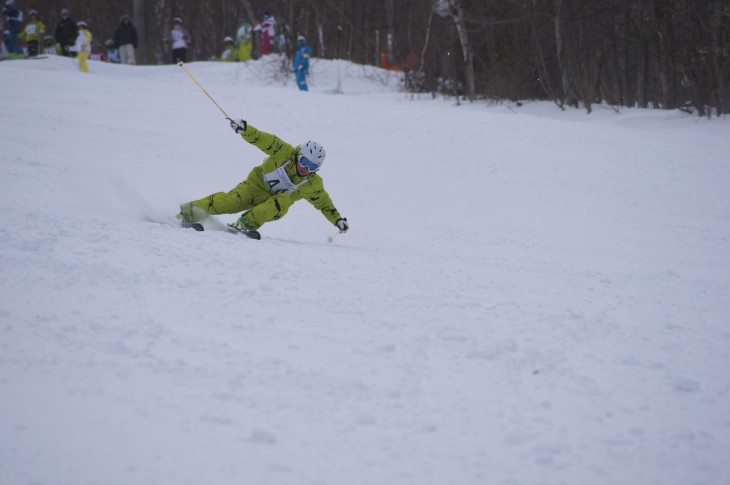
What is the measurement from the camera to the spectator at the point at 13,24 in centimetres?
1955

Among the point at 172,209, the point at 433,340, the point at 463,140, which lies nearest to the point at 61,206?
the point at 172,209

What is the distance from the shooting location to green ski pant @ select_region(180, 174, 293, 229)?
6.65m

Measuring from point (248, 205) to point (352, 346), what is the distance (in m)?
3.80

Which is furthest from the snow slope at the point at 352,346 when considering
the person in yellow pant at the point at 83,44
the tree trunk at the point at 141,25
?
the tree trunk at the point at 141,25

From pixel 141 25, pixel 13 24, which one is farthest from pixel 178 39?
pixel 141 25

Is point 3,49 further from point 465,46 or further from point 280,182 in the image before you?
point 280,182

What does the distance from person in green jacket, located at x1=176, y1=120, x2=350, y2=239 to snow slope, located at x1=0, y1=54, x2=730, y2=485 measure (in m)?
0.53

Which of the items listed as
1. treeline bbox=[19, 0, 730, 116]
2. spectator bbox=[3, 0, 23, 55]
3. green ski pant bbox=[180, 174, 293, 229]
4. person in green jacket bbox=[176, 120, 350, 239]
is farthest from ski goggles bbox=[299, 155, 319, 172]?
spectator bbox=[3, 0, 23, 55]

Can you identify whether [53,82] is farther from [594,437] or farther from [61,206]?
[594,437]

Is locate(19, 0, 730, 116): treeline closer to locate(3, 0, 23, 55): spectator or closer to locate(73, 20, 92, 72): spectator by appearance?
locate(73, 20, 92, 72): spectator

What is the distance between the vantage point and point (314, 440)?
8.77ft

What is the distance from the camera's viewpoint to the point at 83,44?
18.6 metres

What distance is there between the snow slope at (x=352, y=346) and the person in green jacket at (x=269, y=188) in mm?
529

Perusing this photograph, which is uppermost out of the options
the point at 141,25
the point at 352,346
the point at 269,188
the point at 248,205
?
the point at 141,25
